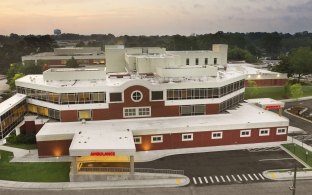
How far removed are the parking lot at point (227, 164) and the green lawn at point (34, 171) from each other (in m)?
9.69

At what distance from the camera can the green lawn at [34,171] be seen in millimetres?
37062

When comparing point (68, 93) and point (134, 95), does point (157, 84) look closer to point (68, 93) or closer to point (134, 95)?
point (134, 95)

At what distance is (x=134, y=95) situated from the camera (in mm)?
48750

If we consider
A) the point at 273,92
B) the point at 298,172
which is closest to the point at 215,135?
the point at 298,172

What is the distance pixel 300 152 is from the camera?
44.7m

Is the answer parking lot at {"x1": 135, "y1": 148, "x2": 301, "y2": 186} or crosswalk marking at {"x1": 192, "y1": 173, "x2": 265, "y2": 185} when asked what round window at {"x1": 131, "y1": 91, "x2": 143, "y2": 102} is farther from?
crosswalk marking at {"x1": 192, "y1": 173, "x2": 265, "y2": 185}

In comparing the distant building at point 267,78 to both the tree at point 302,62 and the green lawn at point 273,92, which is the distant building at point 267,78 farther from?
the tree at point 302,62

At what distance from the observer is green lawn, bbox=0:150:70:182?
1459 inches

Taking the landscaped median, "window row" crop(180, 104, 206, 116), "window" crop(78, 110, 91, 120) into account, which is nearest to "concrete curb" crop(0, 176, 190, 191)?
the landscaped median

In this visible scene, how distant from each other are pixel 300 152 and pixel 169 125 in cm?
1963

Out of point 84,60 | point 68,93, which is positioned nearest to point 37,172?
point 68,93

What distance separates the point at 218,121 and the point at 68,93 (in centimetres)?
2422

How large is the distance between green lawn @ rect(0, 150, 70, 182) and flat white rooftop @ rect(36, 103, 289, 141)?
4.11 metres

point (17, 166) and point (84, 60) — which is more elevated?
point (84, 60)
